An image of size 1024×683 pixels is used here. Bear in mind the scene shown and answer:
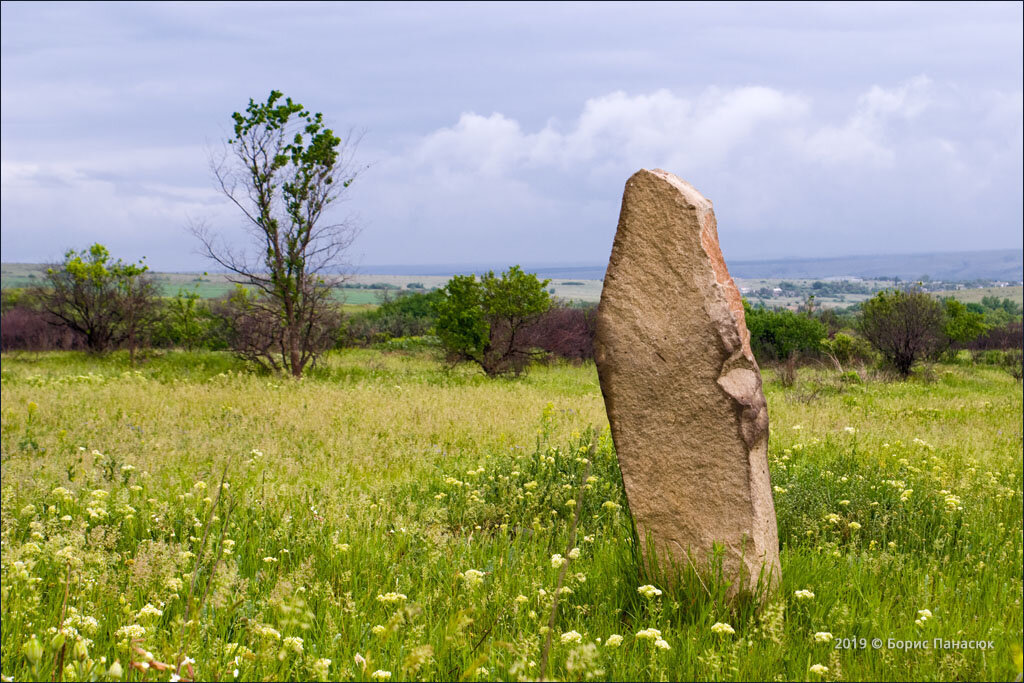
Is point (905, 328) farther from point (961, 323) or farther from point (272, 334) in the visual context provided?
Result: point (272, 334)

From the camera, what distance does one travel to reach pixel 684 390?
4023 millimetres

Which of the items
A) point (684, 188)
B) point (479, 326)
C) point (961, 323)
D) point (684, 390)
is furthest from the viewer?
point (961, 323)

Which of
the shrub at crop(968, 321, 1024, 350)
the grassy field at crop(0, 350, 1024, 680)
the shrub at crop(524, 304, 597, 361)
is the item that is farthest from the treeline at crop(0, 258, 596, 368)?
the shrub at crop(968, 321, 1024, 350)

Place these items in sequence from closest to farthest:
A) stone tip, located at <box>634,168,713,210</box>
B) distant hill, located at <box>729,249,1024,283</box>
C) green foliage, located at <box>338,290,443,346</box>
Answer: stone tip, located at <box>634,168,713,210</box> < green foliage, located at <box>338,290,443,346</box> < distant hill, located at <box>729,249,1024,283</box>

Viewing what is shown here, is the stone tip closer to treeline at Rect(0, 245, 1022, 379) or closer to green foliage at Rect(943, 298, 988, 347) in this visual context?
treeline at Rect(0, 245, 1022, 379)

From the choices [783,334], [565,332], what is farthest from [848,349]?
[565,332]

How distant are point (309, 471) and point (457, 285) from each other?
13118 millimetres

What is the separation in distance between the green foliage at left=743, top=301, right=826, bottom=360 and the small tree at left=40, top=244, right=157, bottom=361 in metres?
22.2

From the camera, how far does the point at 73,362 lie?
2362 centimetres

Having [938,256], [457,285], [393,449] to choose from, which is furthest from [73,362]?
[938,256]

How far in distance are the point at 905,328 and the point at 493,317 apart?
12638mm

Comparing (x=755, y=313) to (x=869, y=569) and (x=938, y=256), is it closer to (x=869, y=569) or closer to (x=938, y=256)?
(x=869, y=569)

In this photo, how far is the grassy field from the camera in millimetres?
3043

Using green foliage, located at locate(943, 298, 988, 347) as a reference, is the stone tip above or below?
above
